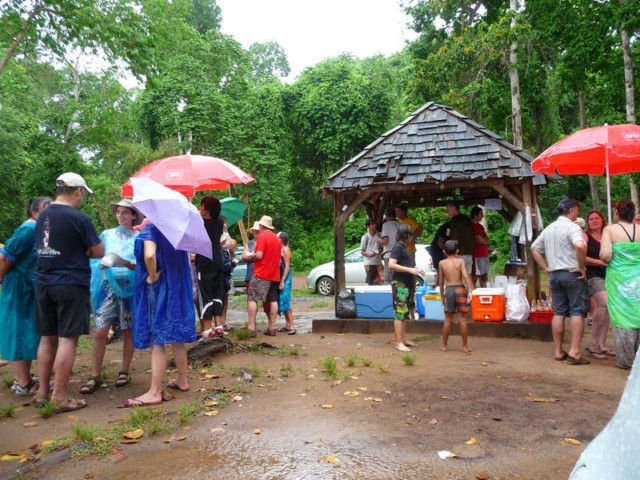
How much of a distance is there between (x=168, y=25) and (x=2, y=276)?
30.9ft

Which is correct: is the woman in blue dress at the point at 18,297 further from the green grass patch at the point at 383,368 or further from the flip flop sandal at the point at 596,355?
the flip flop sandal at the point at 596,355

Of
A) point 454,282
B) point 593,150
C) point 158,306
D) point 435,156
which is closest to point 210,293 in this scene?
point 158,306

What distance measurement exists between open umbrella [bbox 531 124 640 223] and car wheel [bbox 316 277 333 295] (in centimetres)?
997

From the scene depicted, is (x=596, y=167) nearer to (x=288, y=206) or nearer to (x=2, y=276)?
(x=2, y=276)

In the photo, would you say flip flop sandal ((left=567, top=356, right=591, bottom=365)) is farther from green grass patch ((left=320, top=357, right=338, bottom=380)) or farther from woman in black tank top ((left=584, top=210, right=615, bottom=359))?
green grass patch ((left=320, top=357, right=338, bottom=380))

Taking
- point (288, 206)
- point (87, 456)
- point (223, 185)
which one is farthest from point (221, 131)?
point (87, 456)

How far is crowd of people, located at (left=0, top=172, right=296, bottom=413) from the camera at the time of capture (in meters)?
5.04

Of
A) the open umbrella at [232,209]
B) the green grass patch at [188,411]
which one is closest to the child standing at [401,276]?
the open umbrella at [232,209]

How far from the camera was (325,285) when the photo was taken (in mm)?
17484

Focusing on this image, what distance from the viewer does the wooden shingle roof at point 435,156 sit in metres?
9.06

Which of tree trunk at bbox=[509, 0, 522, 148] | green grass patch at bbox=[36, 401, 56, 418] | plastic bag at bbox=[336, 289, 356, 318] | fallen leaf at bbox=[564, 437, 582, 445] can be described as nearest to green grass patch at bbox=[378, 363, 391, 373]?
fallen leaf at bbox=[564, 437, 582, 445]

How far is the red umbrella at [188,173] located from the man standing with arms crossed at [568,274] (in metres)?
4.63

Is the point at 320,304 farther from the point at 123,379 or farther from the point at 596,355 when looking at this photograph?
the point at 123,379

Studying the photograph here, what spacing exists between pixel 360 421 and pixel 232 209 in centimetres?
569
